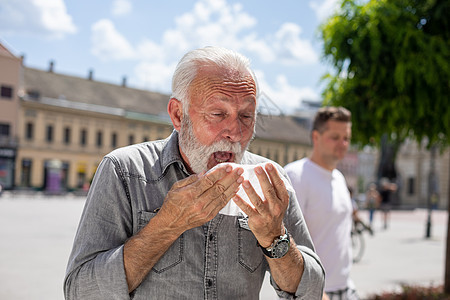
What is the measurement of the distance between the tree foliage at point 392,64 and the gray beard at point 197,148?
3645mm

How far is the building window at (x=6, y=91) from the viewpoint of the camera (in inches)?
1998

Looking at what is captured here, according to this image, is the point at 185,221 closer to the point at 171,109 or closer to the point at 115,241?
the point at 115,241

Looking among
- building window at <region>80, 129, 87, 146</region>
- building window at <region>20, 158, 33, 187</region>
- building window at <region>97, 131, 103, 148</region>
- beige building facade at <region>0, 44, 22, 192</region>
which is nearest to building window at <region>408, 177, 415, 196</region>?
building window at <region>97, 131, 103, 148</region>

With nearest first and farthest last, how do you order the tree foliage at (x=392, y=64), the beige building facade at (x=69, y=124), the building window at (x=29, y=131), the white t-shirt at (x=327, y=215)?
the white t-shirt at (x=327, y=215), the tree foliage at (x=392, y=64), the beige building facade at (x=69, y=124), the building window at (x=29, y=131)

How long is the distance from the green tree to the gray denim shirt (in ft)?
12.1

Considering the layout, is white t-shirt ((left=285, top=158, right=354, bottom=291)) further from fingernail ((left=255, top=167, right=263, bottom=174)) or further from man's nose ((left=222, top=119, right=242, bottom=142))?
fingernail ((left=255, top=167, right=263, bottom=174))

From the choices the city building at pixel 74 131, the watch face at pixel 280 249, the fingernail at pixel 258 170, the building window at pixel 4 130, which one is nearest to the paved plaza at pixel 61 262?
the watch face at pixel 280 249

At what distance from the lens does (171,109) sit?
196 centimetres

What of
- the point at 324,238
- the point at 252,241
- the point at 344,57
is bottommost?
the point at 324,238

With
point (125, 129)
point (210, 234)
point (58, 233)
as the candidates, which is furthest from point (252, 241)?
point (125, 129)

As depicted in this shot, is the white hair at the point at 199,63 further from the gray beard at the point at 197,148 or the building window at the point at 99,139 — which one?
the building window at the point at 99,139

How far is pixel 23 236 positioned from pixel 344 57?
11.0 metres

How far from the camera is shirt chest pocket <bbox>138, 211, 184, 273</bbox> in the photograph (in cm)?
179

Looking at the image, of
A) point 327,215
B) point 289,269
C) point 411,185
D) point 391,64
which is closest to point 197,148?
point 289,269
